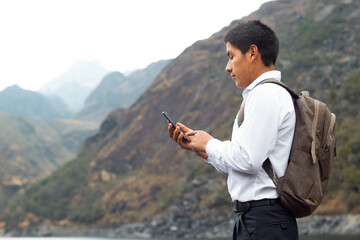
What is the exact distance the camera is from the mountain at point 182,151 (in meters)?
70.9

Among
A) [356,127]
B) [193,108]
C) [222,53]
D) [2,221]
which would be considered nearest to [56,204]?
[2,221]

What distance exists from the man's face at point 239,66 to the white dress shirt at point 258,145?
196 millimetres

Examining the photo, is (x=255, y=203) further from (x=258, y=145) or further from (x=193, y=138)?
(x=193, y=138)

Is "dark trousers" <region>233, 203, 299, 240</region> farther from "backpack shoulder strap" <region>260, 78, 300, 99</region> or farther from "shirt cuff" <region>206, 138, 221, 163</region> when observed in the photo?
"backpack shoulder strap" <region>260, 78, 300, 99</region>

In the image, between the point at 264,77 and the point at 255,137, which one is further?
the point at 264,77

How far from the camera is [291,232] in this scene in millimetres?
2904

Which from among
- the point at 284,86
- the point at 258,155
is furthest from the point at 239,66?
the point at 258,155

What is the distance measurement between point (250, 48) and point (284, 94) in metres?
0.34

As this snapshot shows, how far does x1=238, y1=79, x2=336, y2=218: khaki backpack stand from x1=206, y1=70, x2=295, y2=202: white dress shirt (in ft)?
0.14

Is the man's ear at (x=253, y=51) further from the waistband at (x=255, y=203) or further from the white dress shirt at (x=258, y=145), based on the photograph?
the waistband at (x=255, y=203)

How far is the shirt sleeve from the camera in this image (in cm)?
278

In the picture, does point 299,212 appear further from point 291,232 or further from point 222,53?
point 222,53

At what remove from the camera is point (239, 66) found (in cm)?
312

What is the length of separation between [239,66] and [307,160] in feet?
2.04
